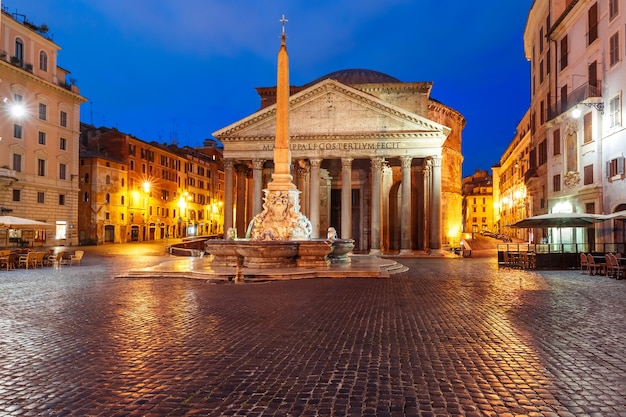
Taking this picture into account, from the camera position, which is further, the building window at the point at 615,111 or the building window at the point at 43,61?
the building window at the point at 43,61

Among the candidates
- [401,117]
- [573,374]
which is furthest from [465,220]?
[573,374]

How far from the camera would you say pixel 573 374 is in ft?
18.1

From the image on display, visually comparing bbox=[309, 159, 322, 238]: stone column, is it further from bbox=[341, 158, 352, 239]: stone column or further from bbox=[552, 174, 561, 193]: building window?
bbox=[552, 174, 561, 193]: building window

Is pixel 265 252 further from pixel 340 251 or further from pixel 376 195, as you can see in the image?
pixel 376 195

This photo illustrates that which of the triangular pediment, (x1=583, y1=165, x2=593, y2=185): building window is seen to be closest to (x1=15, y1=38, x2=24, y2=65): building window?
the triangular pediment

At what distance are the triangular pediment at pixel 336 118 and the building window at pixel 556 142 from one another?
7.36m

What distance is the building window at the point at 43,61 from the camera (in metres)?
41.8

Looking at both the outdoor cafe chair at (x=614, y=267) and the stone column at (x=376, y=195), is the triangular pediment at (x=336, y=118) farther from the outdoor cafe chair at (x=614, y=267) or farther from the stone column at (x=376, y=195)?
the outdoor cafe chair at (x=614, y=267)

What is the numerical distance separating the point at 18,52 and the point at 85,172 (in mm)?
14716

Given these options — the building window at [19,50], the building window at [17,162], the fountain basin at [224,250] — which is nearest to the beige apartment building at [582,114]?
the fountain basin at [224,250]

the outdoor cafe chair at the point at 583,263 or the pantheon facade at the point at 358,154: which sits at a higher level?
the pantheon facade at the point at 358,154

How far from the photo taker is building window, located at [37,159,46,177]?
41.8 m

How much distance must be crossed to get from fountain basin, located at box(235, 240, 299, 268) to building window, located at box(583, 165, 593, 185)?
54.5ft

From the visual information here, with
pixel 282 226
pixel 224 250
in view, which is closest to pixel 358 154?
pixel 282 226
